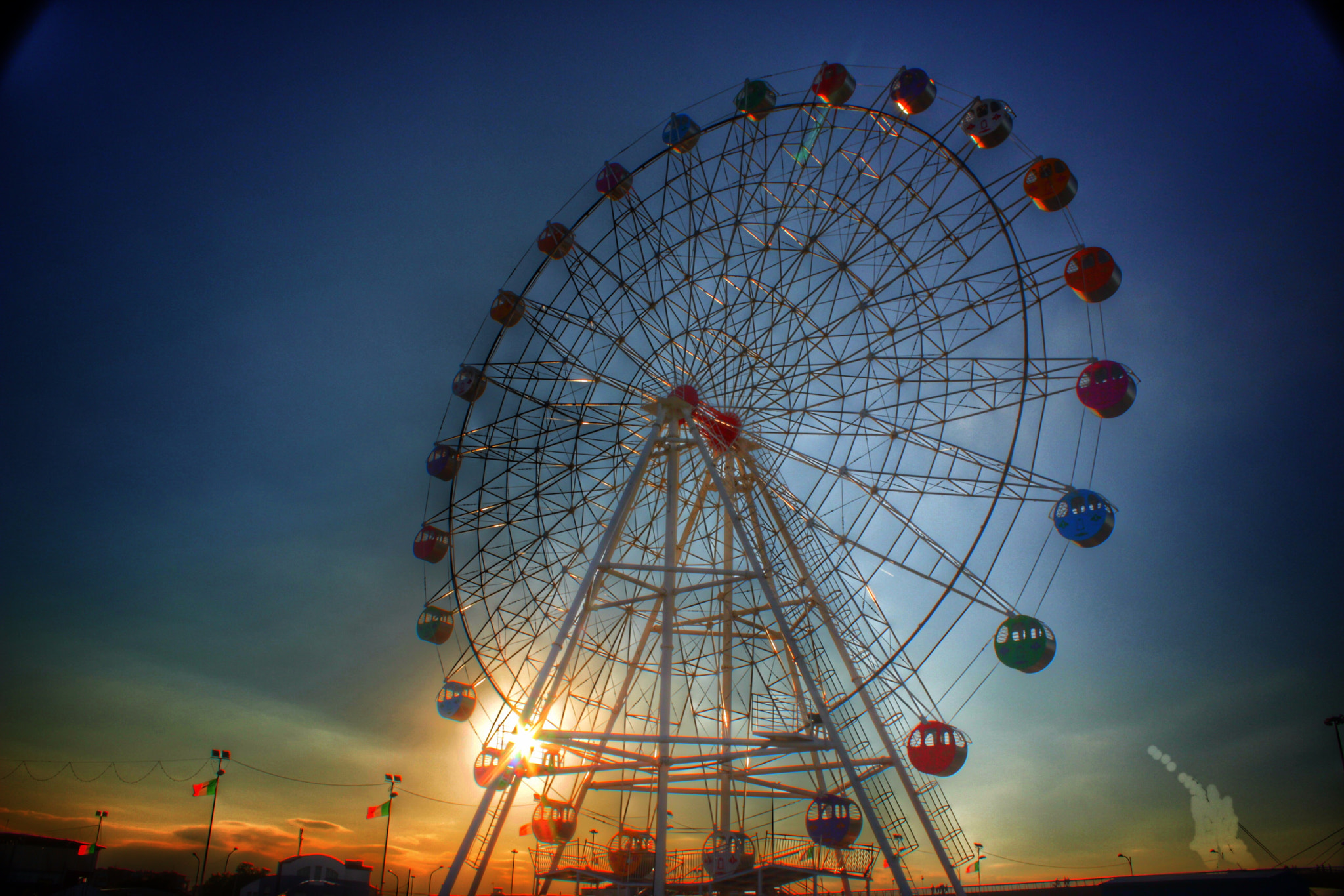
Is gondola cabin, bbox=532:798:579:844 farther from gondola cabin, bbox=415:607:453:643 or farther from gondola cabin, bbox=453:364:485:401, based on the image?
gondola cabin, bbox=453:364:485:401

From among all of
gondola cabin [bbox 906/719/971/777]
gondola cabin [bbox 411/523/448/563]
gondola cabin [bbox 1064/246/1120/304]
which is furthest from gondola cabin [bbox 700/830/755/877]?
gondola cabin [bbox 1064/246/1120/304]

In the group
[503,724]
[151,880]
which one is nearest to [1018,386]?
[503,724]

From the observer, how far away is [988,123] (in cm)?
1733

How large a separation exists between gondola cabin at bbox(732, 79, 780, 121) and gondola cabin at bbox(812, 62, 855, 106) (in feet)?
4.46

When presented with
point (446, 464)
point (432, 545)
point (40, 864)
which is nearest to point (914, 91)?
point (446, 464)

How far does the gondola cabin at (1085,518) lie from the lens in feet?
50.5

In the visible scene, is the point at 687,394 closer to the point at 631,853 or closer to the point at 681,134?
the point at 681,134

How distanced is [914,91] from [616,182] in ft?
28.8

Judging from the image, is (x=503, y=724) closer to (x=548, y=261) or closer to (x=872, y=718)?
(x=872, y=718)

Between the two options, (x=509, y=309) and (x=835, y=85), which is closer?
(x=835, y=85)

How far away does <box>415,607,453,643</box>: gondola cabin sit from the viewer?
2214 cm

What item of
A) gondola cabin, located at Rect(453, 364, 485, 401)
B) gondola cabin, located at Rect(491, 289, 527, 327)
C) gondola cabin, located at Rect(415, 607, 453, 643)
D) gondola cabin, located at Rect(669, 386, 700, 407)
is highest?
gondola cabin, located at Rect(491, 289, 527, 327)

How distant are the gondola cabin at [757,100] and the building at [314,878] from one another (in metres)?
38.4

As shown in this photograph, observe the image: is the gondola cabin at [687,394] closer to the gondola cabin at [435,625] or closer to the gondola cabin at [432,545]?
the gondola cabin at [432,545]
